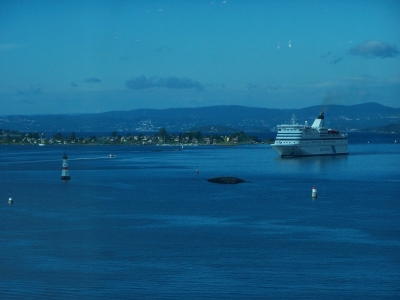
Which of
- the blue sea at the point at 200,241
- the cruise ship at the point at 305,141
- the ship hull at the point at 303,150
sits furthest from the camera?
the ship hull at the point at 303,150

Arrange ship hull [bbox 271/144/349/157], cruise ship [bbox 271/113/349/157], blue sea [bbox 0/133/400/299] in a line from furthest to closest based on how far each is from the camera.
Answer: ship hull [bbox 271/144/349/157]
cruise ship [bbox 271/113/349/157]
blue sea [bbox 0/133/400/299]

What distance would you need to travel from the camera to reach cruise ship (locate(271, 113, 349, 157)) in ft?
188

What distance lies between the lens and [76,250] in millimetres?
16484

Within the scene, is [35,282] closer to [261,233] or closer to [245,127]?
[261,233]

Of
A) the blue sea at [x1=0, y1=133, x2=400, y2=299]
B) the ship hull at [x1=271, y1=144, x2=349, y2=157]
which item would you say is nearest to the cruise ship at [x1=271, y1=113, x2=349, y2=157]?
the ship hull at [x1=271, y1=144, x2=349, y2=157]

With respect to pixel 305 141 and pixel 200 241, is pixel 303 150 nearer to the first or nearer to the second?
pixel 305 141

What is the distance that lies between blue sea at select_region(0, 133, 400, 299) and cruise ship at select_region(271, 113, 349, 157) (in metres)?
23.4

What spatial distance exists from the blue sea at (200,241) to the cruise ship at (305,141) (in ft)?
76.6

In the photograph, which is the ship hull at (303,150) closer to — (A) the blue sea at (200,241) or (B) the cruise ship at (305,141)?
(B) the cruise ship at (305,141)

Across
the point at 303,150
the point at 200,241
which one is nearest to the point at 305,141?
the point at 303,150

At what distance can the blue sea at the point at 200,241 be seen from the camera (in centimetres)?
1309

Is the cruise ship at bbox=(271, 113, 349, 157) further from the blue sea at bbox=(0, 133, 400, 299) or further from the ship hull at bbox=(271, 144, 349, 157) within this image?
the blue sea at bbox=(0, 133, 400, 299)

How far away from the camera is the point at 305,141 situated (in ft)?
192

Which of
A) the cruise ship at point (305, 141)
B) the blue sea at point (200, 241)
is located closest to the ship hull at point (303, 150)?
the cruise ship at point (305, 141)
